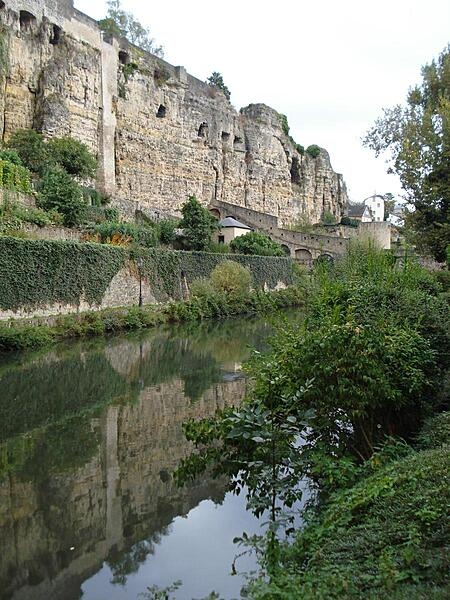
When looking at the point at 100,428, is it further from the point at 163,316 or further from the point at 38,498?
the point at 163,316

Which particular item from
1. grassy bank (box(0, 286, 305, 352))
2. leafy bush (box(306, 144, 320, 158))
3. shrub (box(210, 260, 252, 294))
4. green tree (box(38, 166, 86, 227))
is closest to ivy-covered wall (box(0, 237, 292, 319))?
grassy bank (box(0, 286, 305, 352))

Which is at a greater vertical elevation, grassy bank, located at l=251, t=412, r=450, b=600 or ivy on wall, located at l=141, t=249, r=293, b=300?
ivy on wall, located at l=141, t=249, r=293, b=300

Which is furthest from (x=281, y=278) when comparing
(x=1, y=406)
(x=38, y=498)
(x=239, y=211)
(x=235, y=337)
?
(x=38, y=498)

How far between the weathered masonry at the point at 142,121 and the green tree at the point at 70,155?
1.55 meters

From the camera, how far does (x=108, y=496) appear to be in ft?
19.0

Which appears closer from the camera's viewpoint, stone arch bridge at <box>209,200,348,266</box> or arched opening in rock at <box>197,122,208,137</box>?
arched opening in rock at <box>197,122,208,137</box>

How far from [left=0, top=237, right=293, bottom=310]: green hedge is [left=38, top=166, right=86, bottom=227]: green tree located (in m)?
2.86

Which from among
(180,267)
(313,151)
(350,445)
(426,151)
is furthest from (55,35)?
(350,445)

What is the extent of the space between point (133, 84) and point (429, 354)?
33.9 metres

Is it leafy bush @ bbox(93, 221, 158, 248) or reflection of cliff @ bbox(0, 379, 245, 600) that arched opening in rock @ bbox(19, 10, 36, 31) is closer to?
leafy bush @ bbox(93, 221, 158, 248)

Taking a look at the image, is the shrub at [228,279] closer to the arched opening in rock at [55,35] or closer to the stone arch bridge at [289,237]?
the arched opening in rock at [55,35]

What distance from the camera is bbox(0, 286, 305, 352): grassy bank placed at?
48.9ft

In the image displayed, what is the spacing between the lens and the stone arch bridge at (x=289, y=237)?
41.8 metres

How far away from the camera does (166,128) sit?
38.7m
